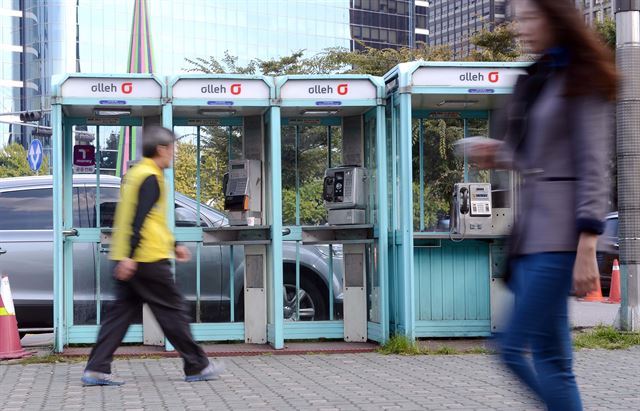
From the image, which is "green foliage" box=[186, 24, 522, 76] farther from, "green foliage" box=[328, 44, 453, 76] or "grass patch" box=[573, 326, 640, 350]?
"grass patch" box=[573, 326, 640, 350]

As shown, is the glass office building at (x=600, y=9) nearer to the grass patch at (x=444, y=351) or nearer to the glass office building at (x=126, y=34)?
the grass patch at (x=444, y=351)

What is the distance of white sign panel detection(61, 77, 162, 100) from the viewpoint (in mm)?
10773

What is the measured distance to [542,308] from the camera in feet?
12.9

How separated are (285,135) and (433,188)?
183cm

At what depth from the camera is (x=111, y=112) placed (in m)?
11.5

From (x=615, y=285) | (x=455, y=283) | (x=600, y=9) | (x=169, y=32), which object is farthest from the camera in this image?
(x=169, y=32)

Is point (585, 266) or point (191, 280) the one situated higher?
point (585, 266)

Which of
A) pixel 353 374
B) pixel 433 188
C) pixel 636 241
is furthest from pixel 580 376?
pixel 433 188

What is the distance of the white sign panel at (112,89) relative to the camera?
10773 millimetres

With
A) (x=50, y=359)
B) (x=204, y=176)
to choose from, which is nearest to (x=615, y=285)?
(x=204, y=176)

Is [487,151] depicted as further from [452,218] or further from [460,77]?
[452,218]

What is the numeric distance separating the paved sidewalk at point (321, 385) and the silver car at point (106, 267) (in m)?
1.41

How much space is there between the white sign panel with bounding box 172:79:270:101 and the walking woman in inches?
276

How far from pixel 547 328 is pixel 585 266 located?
0.28 metres
